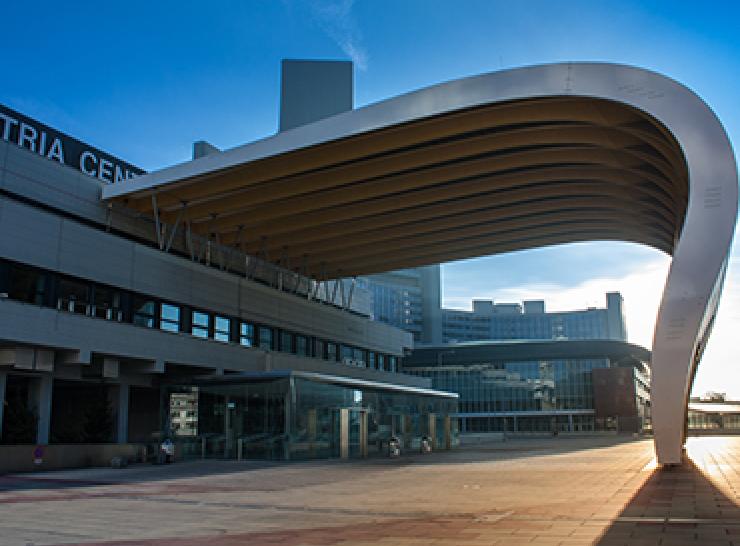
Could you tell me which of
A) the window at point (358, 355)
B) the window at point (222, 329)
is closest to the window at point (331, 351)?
the window at point (358, 355)

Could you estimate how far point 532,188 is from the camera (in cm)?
3381

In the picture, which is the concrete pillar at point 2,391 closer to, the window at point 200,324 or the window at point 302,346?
the window at point 200,324

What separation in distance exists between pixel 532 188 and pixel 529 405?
6212cm

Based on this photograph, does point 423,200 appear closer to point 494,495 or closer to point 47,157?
point 47,157

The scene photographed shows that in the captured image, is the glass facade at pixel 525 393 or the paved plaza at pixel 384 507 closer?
the paved plaza at pixel 384 507

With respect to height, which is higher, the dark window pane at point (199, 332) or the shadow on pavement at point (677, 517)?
the dark window pane at point (199, 332)

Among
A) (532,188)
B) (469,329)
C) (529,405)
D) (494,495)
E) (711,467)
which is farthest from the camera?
(469,329)

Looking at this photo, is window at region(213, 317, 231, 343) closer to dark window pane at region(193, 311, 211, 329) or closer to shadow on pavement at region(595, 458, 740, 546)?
dark window pane at region(193, 311, 211, 329)

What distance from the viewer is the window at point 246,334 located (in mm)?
40000

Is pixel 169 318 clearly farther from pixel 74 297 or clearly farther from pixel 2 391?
pixel 2 391

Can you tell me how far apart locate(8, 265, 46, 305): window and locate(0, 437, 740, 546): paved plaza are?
24.1 ft

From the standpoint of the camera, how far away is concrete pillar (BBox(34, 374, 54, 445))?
88.8 feet

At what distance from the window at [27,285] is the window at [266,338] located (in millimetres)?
16052

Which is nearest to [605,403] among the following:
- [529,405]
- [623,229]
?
[529,405]
